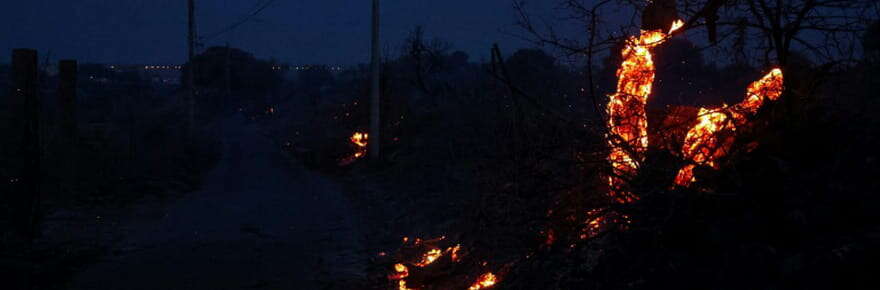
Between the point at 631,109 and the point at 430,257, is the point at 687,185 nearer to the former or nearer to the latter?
the point at 631,109

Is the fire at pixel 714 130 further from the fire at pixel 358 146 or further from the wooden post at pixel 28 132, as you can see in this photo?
the fire at pixel 358 146

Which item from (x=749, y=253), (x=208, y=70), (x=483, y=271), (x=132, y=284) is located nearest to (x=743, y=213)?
(x=749, y=253)

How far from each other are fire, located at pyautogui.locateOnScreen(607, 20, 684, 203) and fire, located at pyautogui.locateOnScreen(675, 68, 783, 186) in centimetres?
30

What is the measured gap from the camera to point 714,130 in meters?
5.34

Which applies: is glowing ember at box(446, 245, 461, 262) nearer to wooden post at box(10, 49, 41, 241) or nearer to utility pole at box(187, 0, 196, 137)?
wooden post at box(10, 49, 41, 241)

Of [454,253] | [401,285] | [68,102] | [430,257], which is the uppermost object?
[68,102]

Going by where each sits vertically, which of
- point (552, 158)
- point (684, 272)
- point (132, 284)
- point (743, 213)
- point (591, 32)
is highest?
point (591, 32)

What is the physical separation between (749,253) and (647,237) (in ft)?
2.61

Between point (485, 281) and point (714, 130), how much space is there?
7.66 ft

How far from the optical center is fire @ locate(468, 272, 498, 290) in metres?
6.50

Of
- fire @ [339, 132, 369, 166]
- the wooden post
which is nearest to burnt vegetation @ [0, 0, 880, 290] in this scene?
the wooden post

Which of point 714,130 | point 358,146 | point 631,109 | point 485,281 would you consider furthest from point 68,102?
point 714,130

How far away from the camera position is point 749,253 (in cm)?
446

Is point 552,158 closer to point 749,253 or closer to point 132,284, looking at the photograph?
point 749,253
